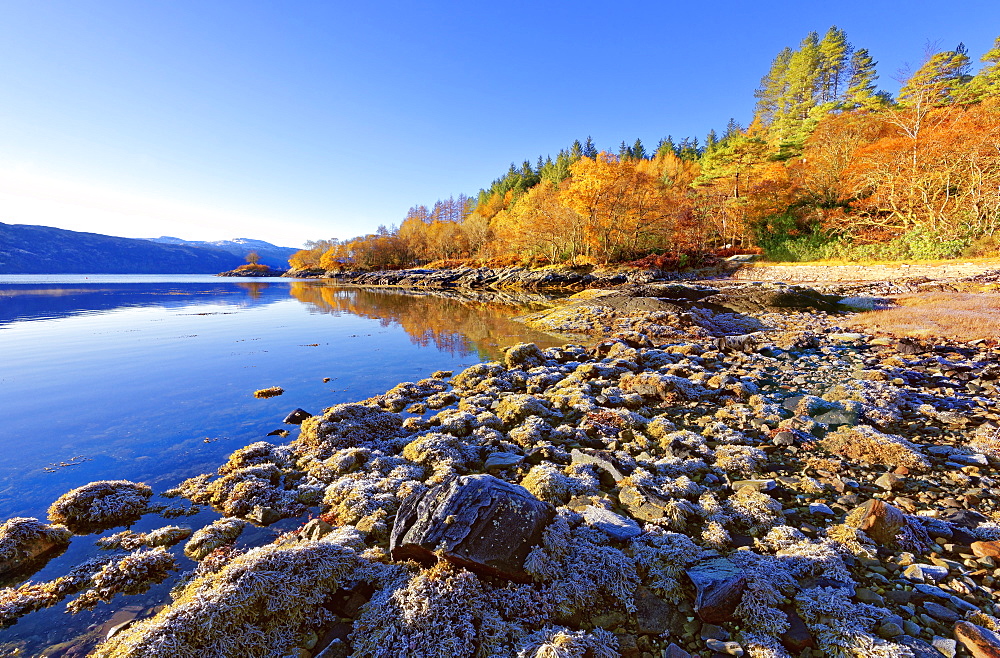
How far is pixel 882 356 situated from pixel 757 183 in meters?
45.1

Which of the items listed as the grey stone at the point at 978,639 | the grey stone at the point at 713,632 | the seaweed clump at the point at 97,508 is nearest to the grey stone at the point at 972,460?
the grey stone at the point at 978,639

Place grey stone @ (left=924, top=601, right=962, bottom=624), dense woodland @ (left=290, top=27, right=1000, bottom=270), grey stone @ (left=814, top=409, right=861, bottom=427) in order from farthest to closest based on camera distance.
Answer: dense woodland @ (left=290, top=27, right=1000, bottom=270) < grey stone @ (left=814, top=409, right=861, bottom=427) < grey stone @ (left=924, top=601, right=962, bottom=624)

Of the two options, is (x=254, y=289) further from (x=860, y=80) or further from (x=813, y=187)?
(x=860, y=80)

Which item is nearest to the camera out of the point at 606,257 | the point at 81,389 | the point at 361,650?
the point at 361,650

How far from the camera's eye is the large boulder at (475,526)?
391cm

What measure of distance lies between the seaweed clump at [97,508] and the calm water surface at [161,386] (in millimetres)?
346

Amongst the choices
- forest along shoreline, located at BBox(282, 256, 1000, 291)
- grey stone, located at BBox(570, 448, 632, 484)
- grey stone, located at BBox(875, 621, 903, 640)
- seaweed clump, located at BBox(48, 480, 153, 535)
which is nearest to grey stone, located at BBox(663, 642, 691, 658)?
grey stone, located at BBox(875, 621, 903, 640)

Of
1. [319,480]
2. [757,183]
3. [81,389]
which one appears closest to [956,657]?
A: [319,480]

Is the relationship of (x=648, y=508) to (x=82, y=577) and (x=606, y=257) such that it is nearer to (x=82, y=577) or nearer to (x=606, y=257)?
(x=82, y=577)

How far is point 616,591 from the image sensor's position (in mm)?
3791

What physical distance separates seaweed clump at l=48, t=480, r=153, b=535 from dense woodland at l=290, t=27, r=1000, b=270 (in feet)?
155

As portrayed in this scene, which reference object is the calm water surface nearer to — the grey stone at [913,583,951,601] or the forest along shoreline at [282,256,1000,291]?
the grey stone at [913,583,951,601]

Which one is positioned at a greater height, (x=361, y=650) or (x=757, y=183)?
(x=757, y=183)

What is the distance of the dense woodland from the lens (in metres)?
30.5
